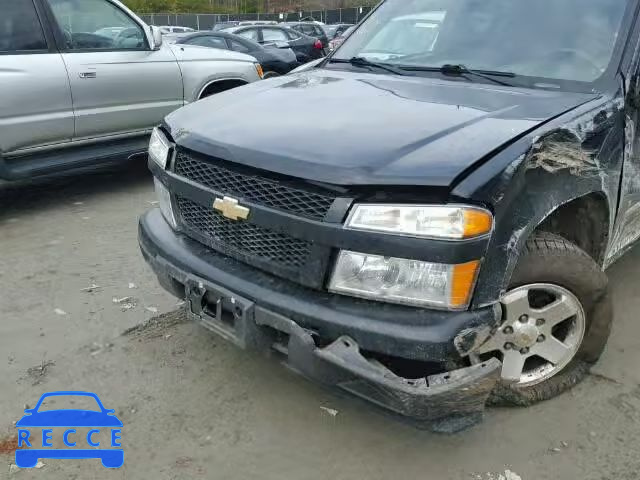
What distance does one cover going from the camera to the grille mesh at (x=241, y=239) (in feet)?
7.32

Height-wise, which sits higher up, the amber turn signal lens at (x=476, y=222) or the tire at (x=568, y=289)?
the amber turn signal lens at (x=476, y=222)

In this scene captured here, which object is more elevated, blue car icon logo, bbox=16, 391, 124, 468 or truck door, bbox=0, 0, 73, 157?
truck door, bbox=0, 0, 73, 157

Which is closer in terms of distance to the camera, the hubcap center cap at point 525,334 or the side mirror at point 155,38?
the hubcap center cap at point 525,334

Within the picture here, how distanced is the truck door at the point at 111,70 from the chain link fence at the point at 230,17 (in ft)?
125

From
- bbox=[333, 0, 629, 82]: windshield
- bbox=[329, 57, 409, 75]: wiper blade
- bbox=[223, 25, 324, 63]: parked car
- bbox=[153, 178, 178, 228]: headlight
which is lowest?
bbox=[223, 25, 324, 63]: parked car

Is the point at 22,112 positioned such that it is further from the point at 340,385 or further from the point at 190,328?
the point at 340,385

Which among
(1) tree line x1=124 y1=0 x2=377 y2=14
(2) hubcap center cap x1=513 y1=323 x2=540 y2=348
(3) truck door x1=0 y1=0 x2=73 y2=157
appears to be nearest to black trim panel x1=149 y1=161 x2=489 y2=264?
(2) hubcap center cap x1=513 y1=323 x2=540 y2=348

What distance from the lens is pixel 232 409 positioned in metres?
2.70

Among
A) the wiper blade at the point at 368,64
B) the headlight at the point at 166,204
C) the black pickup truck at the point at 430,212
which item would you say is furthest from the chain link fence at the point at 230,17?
the headlight at the point at 166,204

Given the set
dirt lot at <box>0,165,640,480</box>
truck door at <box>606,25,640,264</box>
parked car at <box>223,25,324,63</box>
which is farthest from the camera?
parked car at <box>223,25,324,63</box>

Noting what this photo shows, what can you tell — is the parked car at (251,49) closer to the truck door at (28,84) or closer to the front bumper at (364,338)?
the truck door at (28,84)

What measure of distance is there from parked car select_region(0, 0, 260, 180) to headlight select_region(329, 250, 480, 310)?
Answer: 3840 millimetres

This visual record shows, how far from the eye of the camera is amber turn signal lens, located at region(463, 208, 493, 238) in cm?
194

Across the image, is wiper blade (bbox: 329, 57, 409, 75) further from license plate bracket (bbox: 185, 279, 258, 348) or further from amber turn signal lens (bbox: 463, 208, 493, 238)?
license plate bracket (bbox: 185, 279, 258, 348)
